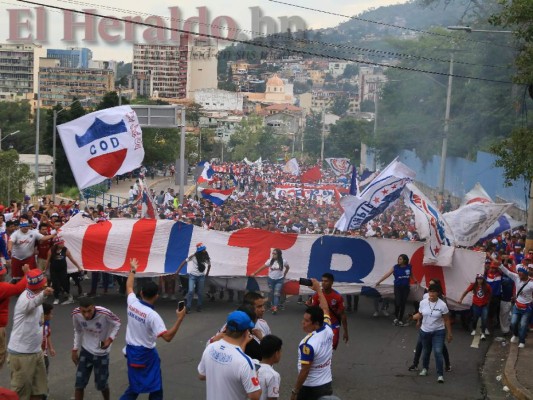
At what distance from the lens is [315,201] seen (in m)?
35.8

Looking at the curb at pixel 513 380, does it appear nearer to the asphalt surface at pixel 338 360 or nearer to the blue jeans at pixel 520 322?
Result: the asphalt surface at pixel 338 360

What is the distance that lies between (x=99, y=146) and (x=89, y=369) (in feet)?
26.9

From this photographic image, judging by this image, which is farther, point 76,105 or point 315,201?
point 76,105

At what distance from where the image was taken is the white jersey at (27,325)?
8.74m

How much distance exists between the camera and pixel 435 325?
1157cm

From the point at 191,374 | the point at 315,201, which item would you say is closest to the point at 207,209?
the point at 315,201

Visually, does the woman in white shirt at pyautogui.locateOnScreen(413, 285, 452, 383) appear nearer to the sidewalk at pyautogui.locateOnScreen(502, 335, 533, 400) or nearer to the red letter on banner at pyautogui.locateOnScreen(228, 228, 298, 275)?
the sidewalk at pyautogui.locateOnScreen(502, 335, 533, 400)

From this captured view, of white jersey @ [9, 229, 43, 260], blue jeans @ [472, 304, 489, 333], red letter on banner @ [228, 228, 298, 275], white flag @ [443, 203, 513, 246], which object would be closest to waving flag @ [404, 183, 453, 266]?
blue jeans @ [472, 304, 489, 333]

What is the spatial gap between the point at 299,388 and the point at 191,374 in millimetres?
3390

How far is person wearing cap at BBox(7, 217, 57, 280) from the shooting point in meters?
14.6

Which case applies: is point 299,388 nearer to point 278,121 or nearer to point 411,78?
point 411,78

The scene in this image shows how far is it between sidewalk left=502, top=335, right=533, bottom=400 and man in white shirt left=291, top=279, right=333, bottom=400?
3.73 meters

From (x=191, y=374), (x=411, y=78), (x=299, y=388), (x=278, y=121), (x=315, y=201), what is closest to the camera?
(x=299, y=388)

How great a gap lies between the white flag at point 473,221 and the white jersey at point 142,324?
32.0 ft
